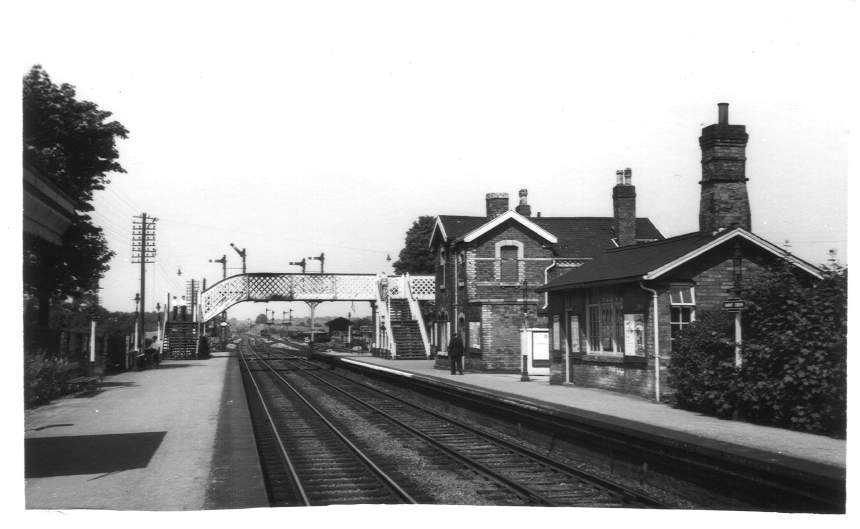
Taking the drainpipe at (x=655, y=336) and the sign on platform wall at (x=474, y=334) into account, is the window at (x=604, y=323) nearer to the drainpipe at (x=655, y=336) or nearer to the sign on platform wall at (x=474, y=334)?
the drainpipe at (x=655, y=336)

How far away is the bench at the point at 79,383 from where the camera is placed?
20266 mm

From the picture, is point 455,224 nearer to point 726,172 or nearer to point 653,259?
point 653,259

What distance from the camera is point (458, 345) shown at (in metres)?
27.9

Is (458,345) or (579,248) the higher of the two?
(579,248)

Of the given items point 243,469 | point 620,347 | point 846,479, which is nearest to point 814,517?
point 846,479

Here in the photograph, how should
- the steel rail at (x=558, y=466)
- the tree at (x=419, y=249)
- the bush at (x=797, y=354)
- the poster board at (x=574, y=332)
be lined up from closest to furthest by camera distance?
1. the steel rail at (x=558, y=466)
2. the bush at (x=797, y=354)
3. the poster board at (x=574, y=332)
4. the tree at (x=419, y=249)

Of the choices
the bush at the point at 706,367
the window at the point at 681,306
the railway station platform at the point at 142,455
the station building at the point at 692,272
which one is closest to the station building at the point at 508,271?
the station building at the point at 692,272

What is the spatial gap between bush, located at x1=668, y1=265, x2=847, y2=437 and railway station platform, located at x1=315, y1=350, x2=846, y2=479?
A: 342mm

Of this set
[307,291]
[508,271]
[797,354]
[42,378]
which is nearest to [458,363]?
[508,271]

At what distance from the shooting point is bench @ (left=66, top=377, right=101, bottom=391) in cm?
2027

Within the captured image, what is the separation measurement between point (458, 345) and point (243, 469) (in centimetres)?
1869

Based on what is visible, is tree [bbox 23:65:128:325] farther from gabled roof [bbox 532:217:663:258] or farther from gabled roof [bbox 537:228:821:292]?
gabled roof [bbox 532:217:663:258]

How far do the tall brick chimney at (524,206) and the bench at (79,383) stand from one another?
19.7m

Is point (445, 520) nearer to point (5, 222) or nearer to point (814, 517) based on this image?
point (814, 517)
